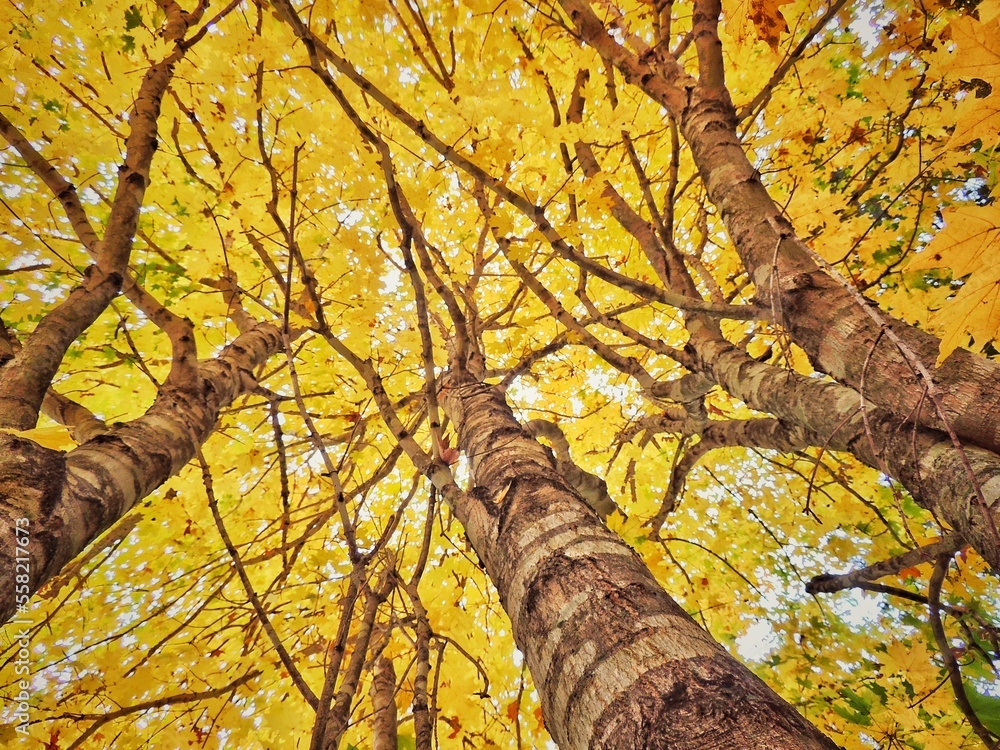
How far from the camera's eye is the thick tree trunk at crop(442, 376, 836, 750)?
0.56 metres

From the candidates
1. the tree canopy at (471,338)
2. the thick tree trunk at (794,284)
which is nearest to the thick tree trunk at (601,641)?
the tree canopy at (471,338)

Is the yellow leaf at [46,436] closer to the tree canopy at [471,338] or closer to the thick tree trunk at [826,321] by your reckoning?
the tree canopy at [471,338]

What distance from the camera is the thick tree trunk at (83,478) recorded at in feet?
3.32

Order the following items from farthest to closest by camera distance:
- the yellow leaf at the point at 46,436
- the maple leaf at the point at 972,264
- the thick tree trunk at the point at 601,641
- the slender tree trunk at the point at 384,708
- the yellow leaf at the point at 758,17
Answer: the slender tree trunk at the point at 384,708 → the yellow leaf at the point at 758,17 → the yellow leaf at the point at 46,436 → the maple leaf at the point at 972,264 → the thick tree trunk at the point at 601,641

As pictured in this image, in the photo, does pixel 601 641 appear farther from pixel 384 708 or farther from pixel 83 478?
pixel 384 708

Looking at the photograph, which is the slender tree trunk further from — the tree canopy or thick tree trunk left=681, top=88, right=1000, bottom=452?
thick tree trunk left=681, top=88, right=1000, bottom=452

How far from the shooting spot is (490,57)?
9.61ft

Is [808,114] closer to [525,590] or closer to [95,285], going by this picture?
[525,590]

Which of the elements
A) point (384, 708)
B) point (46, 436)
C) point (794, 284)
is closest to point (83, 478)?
point (46, 436)

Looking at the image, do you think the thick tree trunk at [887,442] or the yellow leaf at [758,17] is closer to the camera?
the thick tree trunk at [887,442]

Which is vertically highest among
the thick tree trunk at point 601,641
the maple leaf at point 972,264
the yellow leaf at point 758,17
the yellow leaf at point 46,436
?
the yellow leaf at point 758,17

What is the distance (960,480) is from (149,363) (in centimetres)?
465

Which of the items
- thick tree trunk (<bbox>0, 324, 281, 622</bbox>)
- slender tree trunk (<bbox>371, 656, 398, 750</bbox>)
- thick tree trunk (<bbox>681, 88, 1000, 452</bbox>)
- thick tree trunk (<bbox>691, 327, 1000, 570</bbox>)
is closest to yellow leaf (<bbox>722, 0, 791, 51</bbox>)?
thick tree trunk (<bbox>681, 88, 1000, 452</bbox>)

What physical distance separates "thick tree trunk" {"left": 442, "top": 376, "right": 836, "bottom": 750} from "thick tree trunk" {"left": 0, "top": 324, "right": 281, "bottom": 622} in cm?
93
